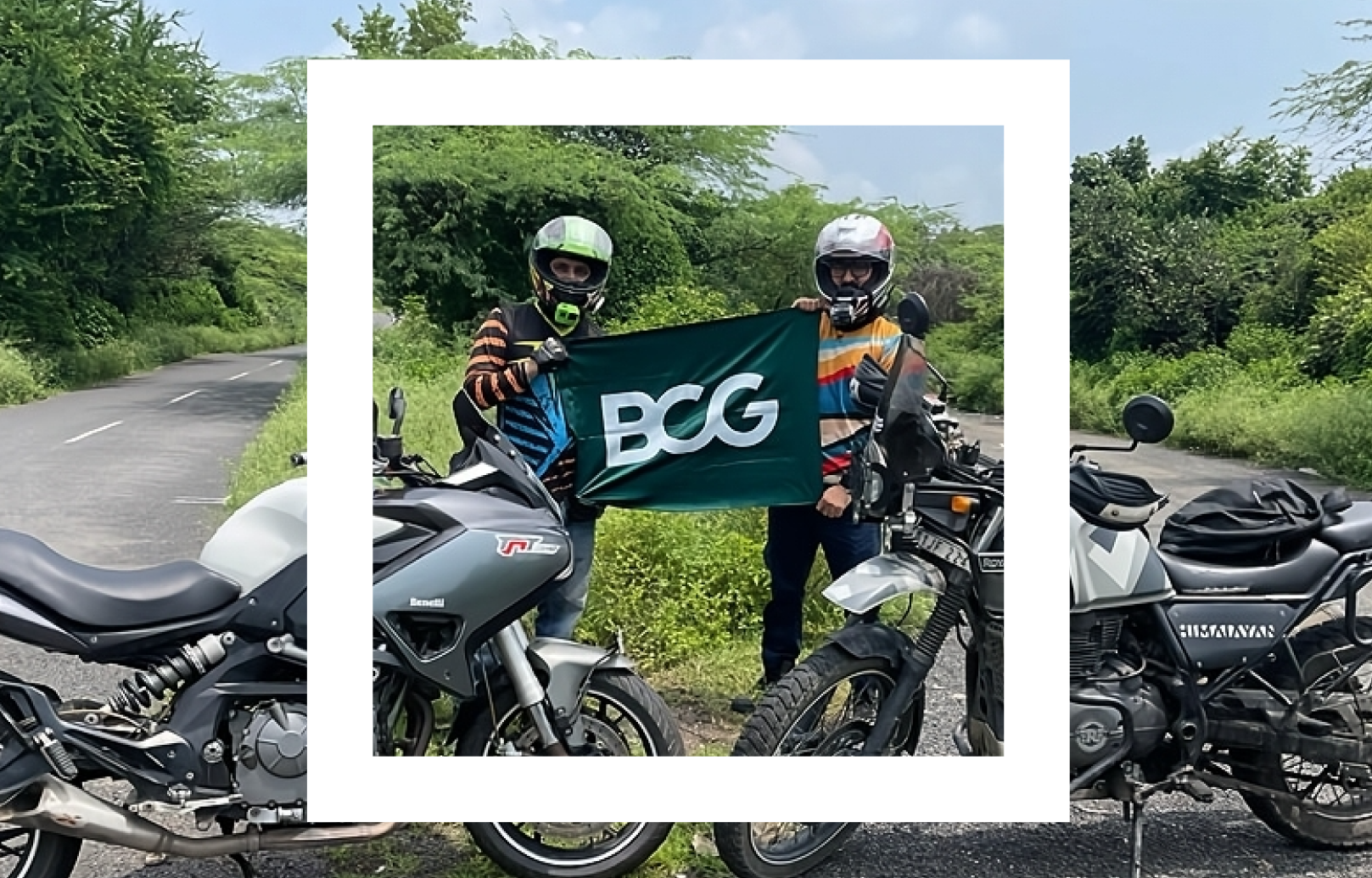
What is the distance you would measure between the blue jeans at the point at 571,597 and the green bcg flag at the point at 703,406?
16 cm

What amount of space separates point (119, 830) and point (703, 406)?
5.17 feet

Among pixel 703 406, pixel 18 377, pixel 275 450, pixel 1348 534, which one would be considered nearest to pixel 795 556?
pixel 703 406

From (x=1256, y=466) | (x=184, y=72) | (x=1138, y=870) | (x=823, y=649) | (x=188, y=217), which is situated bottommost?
(x=1138, y=870)

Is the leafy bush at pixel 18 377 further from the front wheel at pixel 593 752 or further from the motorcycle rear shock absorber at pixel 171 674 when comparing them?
the front wheel at pixel 593 752

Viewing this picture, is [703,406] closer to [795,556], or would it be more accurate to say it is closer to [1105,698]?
[795,556]

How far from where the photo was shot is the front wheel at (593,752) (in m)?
2.48

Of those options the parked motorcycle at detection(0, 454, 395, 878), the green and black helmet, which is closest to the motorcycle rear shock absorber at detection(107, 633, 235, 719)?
the parked motorcycle at detection(0, 454, 395, 878)

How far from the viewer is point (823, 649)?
251 centimetres

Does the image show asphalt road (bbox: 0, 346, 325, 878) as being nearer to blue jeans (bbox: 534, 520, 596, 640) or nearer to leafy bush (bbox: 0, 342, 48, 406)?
leafy bush (bbox: 0, 342, 48, 406)

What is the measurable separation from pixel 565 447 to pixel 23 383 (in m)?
3.78

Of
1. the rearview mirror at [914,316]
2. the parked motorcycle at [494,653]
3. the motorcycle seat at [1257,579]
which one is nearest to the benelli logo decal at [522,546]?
the parked motorcycle at [494,653]

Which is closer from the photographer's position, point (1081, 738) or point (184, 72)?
point (1081, 738)

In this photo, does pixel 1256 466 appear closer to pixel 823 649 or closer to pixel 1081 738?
pixel 1081 738

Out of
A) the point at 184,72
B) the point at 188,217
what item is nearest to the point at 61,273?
the point at 188,217
